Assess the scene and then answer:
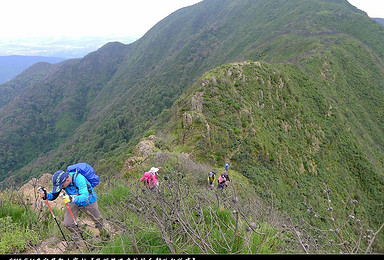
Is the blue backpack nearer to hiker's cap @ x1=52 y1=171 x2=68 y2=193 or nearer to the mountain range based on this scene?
hiker's cap @ x1=52 y1=171 x2=68 y2=193

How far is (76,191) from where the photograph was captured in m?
3.50

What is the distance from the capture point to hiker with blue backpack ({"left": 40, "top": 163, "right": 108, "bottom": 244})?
10.4 feet

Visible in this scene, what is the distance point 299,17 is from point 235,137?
77.8m

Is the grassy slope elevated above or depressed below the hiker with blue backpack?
below

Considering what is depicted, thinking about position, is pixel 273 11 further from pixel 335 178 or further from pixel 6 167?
pixel 6 167

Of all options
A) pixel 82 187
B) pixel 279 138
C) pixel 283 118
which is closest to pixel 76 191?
pixel 82 187

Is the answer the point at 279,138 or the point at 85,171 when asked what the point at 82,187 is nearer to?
the point at 85,171

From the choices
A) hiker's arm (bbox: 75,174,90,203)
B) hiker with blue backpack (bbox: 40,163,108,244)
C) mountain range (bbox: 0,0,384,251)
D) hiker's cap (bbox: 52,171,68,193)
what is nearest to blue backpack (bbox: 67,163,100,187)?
hiker with blue backpack (bbox: 40,163,108,244)

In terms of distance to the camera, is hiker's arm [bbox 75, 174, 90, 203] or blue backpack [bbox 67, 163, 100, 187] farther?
blue backpack [bbox 67, 163, 100, 187]

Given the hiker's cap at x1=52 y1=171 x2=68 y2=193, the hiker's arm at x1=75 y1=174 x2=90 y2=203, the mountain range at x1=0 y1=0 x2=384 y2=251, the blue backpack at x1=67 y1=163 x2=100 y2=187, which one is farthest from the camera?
the mountain range at x1=0 y1=0 x2=384 y2=251

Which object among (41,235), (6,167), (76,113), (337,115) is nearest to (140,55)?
(76,113)

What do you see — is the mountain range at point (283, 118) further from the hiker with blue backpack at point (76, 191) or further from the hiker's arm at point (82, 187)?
the hiker's arm at point (82, 187)

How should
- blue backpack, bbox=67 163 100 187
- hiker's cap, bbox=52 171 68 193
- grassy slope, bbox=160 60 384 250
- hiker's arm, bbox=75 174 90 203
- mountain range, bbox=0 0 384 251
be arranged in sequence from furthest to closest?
mountain range, bbox=0 0 384 251
grassy slope, bbox=160 60 384 250
blue backpack, bbox=67 163 100 187
hiker's arm, bbox=75 174 90 203
hiker's cap, bbox=52 171 68 193

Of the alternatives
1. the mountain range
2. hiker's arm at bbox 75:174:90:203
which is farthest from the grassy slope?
hiker's arm at bbox 75:174:90:203
